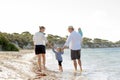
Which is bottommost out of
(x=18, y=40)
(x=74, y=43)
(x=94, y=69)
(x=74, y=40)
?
(x=94, y=69)

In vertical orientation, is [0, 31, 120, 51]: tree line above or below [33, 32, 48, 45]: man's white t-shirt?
above

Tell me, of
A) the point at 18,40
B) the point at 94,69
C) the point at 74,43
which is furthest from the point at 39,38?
→ the point at 18,40

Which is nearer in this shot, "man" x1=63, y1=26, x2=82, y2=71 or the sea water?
the sea water

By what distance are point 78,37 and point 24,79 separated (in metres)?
4.65

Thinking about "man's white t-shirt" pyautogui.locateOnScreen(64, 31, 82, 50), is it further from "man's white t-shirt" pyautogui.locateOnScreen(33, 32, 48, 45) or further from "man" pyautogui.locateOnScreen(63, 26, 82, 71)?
"man's white t-shirt" pyautogui.locateOnScreen(33, 32, 48, 45)

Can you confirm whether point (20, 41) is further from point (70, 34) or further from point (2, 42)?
point (70, 34)

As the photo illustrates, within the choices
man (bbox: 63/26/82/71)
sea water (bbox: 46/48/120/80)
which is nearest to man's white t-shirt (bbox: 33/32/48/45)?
man (bbox: 63/26/82/71)

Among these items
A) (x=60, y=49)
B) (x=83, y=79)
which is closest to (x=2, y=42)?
(x=60, y=49)

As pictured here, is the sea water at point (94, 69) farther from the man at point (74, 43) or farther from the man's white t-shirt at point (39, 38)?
the man's white t-shirt at point (39, 38)

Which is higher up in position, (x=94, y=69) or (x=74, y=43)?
(x=74, y=43)

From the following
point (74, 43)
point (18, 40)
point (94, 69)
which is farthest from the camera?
point (18, 40)

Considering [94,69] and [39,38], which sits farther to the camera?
[94,69]

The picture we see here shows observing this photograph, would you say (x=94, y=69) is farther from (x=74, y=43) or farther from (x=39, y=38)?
(x=39, y=38)

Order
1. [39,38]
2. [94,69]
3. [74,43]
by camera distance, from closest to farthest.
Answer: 1. [39,38]
2. [74,43]
3. [94,69]
